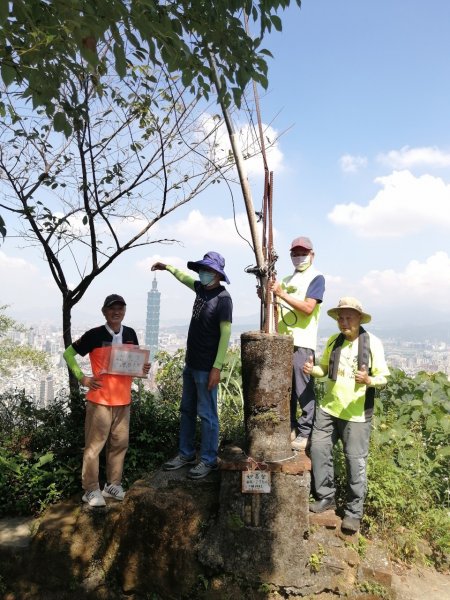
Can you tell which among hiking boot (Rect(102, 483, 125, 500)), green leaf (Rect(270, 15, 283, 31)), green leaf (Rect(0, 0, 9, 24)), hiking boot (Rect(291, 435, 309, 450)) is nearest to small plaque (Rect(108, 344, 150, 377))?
hiking boot (Rect(102, 483, 125, 500))

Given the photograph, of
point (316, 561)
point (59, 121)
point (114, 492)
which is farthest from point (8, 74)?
point (316, 561)

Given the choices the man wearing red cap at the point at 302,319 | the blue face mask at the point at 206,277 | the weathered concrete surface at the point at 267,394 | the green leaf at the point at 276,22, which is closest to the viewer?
the green leaf at the point at 276,22

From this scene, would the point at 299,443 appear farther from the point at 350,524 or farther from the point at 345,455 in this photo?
the point at 350,524

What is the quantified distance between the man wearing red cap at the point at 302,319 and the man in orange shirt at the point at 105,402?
1448 mm

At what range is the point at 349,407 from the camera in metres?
3.85

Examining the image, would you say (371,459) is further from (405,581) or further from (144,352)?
(144,352)

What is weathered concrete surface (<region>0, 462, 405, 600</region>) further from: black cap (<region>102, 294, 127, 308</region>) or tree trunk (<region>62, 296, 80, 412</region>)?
tree trunk (<region>62, 296, 80, 412</region>)

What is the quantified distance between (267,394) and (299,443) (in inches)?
34.1

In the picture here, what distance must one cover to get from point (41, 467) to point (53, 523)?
907 millimetres

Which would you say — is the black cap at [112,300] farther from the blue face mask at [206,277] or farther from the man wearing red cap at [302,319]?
the man wearing red cap at [302,319]

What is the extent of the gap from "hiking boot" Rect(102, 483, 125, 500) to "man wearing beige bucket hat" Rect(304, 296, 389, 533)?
174cm

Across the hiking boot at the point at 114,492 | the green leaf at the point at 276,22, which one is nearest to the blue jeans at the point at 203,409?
the hiking boot at the point at 114,492

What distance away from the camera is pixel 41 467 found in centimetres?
474

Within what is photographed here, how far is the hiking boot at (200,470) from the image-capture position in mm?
3910
